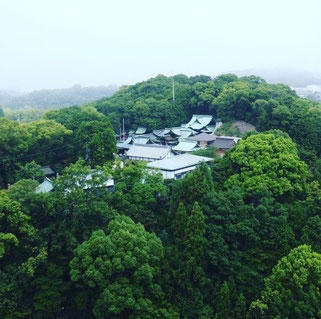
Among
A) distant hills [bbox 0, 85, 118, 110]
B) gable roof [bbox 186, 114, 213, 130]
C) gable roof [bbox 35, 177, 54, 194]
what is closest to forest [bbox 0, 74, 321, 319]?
gable roof [bbox 35, 177, 54, 194]

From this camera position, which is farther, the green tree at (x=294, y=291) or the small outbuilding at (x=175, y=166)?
the small outbuilding at (x=175, y=166)

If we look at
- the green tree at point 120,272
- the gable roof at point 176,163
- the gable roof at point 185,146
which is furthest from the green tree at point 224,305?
the gable roof at point 185,146

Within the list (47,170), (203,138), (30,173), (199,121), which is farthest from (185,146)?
(30,173)

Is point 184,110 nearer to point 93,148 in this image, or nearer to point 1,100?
point 93,148

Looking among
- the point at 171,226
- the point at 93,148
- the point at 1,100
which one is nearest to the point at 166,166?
the point at 93,148

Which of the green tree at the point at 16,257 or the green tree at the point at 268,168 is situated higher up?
the green tree at the point at 268,168

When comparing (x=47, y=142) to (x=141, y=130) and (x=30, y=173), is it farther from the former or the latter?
(x=141, y=130)

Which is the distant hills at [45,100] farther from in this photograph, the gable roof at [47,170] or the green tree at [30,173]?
the green tree at [30,173]
